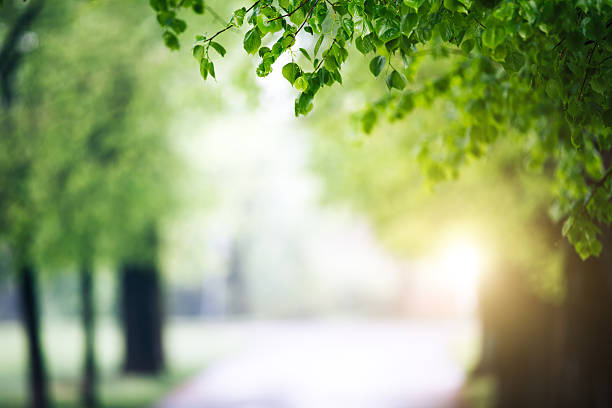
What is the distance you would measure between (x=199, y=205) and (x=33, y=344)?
5426 mm

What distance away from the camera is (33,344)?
35.5 feet

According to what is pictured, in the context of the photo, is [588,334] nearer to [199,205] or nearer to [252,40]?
[252,40]

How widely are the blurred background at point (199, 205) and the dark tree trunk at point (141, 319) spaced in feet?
A: 0.15

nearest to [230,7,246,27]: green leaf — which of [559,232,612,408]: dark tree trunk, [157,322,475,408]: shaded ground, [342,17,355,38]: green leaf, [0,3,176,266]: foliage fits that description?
Result: [342,17,355,38]: green leaf

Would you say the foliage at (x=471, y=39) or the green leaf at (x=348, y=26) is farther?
the green leaf at (x=348, y=26)

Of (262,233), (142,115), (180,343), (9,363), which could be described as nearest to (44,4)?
(142,115)

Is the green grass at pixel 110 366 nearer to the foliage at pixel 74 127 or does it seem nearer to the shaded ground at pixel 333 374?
the shaded ground at pixel 333 374

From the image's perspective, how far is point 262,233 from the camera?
4009 cm

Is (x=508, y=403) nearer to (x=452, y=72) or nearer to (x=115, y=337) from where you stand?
(x=452, y=72)

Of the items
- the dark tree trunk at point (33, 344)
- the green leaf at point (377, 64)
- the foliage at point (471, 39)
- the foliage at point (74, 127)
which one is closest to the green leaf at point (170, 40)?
the foliage at point (471, 39)

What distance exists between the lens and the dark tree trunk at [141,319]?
54.6ft

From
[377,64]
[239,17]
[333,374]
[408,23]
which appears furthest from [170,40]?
[333,374]

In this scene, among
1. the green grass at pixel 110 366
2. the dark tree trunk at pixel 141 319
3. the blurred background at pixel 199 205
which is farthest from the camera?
the dark tree trunk at pixel 141 319

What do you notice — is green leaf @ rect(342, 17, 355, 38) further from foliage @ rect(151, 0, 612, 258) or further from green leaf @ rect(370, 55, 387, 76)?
green leaf @ rect(370, 55, 387, 76)
